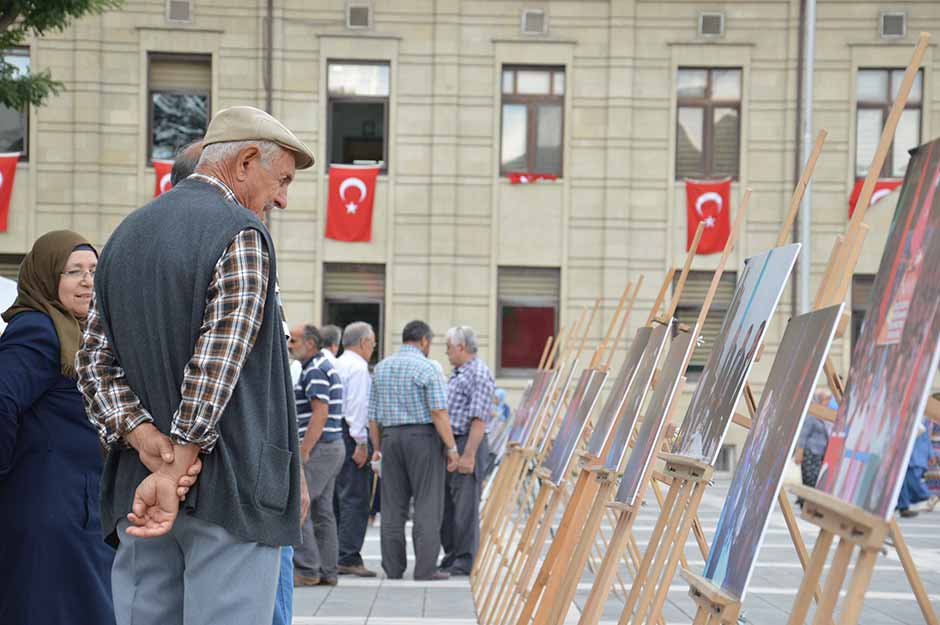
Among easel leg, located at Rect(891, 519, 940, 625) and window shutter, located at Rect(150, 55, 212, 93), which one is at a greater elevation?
window shutter, located at Rect(150, 55, 212, 93)

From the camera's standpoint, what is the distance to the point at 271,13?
2323 centimetres

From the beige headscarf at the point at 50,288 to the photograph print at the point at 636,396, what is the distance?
1.92 m

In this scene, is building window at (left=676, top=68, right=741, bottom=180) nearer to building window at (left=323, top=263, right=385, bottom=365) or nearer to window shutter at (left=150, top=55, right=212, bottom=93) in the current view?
building window at (left=323, top=263, right=385, bottom=365)

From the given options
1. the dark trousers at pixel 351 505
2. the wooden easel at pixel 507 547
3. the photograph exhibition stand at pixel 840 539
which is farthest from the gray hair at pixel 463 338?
the photograph exhibition stand at pixel 840 539

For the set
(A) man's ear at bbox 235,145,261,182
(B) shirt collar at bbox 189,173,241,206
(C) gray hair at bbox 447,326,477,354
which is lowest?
(C) gray hair at bbox 447,326,477,354

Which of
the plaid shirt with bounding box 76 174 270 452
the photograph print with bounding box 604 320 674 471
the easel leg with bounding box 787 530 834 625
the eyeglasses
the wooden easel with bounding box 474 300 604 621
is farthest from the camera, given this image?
the wooden easel with bounding box 474 300 604 621

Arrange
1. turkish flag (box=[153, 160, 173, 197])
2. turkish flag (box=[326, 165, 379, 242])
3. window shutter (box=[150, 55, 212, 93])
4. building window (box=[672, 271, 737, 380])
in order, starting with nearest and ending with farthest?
turkish flag (box=[153, 160, 173, 197]) → turkish flag (box=[326, 165, 379, 242]) → window shutter (box=[150, 55, 212, 93]) → building window (box=[672, 271, 737, 380])

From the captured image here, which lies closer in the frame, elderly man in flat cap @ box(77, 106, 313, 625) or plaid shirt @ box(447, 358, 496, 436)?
elderly man in flat cap @ box(77, 106, 313, 625)

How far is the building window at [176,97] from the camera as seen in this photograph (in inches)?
922

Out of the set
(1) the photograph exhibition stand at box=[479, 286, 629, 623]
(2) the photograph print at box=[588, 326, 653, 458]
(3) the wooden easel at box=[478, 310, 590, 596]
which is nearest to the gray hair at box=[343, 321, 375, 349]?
(3) the wooden easel at box=[478, 310, 590, 596]

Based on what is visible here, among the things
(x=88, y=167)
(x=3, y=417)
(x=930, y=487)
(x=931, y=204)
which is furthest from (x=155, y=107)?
A: (x=931, y=204)

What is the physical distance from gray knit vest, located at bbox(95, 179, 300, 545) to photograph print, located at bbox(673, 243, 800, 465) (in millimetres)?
1224

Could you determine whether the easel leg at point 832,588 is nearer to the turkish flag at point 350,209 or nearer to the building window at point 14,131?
the turkish flag at point 350,209

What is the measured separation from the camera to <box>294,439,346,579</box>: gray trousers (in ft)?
32.3
